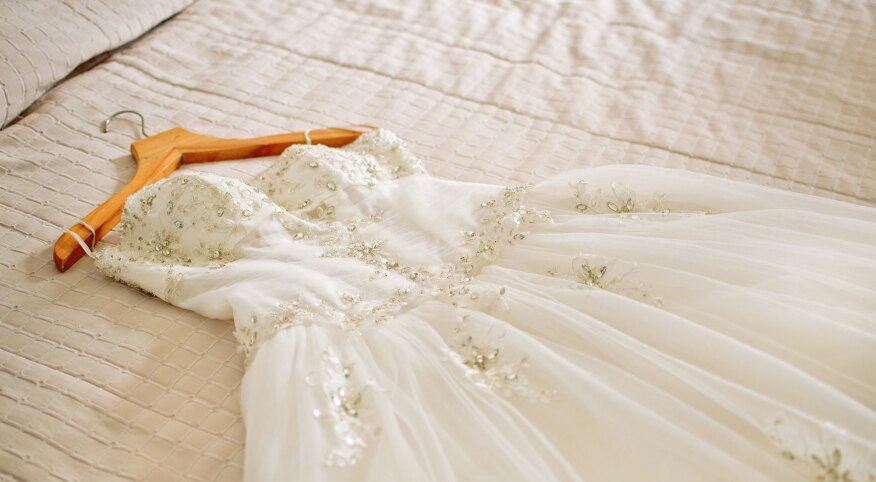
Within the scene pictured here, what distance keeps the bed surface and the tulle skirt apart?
192 millimetres

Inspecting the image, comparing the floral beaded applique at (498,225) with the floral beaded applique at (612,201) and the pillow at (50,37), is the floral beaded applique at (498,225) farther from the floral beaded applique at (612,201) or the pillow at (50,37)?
the pillow at (50,37)

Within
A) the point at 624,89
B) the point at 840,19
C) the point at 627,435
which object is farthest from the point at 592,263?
the point at 840,19

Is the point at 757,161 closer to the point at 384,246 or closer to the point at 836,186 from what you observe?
the point at 836,186

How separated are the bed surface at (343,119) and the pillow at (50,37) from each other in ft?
0.19

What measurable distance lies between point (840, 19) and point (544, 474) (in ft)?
5.48

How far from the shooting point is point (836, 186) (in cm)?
146

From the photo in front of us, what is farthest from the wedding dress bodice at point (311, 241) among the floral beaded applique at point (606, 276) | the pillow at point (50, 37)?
the pillow at point (50, 37)

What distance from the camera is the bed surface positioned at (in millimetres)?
1078

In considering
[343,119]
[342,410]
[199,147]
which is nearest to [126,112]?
[199,147]

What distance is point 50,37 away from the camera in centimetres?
170

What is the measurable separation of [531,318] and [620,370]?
0.16 m

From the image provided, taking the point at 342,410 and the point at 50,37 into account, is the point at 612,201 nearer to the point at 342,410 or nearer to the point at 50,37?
the point at 342,410

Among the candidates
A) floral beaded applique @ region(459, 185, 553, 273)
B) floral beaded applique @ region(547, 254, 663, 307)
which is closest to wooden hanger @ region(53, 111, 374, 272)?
floral beaded applique @ region(459, 185, 553, 273)

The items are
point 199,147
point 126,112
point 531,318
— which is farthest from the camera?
point 126,112
